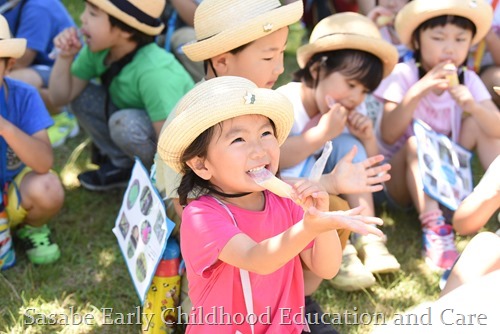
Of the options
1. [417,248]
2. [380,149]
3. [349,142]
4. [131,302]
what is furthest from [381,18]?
[131,302]

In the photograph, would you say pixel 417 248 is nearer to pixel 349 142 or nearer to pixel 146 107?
pixel 349 142

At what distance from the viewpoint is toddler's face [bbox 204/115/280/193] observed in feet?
7.20

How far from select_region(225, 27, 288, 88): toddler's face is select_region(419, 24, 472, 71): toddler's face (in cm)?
107

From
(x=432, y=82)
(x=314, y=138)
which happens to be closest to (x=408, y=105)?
(x=432, y=82)

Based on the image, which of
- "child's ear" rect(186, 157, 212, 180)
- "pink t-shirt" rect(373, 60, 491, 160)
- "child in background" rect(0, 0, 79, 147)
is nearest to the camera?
"child's ear" rect(186, 157, 212, 180)

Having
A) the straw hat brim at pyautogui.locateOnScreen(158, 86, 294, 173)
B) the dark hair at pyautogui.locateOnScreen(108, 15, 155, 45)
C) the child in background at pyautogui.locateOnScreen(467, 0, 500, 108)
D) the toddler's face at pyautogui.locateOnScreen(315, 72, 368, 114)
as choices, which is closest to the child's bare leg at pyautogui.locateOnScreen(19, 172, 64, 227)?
the dark hair at pyautogui.locateOnScreen(108, 15, 155, 45)

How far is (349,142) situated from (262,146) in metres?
1.30

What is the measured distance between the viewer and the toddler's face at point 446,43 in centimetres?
365

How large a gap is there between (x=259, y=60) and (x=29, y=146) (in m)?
1.08

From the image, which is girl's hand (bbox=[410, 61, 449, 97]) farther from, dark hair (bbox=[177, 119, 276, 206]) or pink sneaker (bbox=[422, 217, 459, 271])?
dark hair (bbox=[177, 119, 276, 206])

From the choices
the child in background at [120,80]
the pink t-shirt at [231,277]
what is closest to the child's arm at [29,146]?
the child in background at [120,80]

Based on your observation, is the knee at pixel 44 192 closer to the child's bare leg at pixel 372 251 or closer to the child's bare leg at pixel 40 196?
the child's bare leg at pixel 40 196

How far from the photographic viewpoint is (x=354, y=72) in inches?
131

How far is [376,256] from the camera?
325 cm
